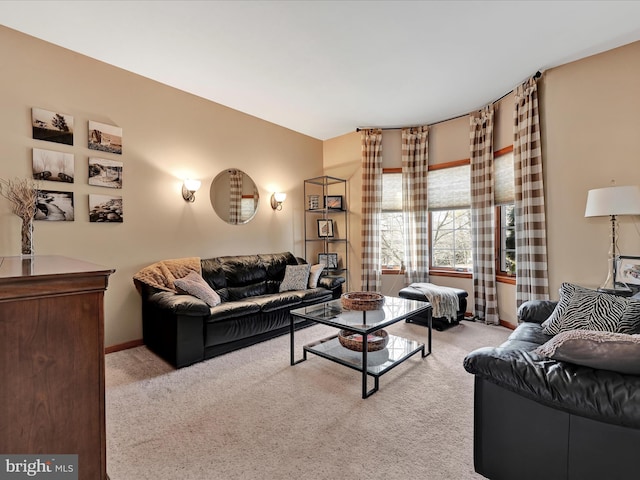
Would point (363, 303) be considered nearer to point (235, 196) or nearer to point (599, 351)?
point (599, 351)

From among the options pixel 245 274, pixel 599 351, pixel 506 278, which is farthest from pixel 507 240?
pixel 245 274

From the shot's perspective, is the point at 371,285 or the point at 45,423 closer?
the point at 45,423

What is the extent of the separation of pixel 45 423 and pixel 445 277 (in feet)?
15.3

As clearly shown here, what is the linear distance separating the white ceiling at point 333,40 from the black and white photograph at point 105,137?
0.66 m


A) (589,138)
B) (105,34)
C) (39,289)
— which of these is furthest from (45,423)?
(589,138)

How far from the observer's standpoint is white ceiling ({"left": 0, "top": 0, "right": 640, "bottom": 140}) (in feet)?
7.67

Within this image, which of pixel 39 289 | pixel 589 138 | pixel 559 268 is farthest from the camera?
pixel 559 268

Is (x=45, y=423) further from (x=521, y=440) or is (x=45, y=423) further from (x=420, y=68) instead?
(x=420, y=68)

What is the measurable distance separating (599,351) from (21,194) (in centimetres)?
392

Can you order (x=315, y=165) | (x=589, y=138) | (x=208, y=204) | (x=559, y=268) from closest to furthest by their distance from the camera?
1. (x=589, y=138)
2. (x=559, y=268)
3. (x=208, y=204)
4. (x=315, y=165)

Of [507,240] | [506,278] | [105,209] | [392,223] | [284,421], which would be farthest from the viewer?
[392,223]

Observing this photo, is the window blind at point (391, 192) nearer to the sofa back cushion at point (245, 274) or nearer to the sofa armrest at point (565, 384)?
the sofa back cushion at point (245, 274)

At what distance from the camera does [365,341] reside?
2.25 meters

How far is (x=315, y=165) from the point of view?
18.0 ft
